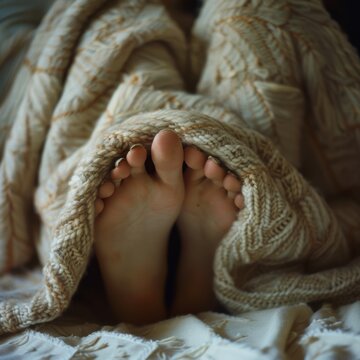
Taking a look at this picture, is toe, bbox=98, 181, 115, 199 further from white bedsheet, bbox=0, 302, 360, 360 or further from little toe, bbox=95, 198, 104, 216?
white bedsheet, bbox=0, 302, 360, 360

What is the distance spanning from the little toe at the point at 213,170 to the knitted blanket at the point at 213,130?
0.01m

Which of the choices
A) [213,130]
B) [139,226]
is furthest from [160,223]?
[213,130]

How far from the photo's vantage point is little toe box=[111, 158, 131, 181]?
1.92ft

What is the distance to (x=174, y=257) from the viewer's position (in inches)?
30.4

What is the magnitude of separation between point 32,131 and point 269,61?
1.30 ft

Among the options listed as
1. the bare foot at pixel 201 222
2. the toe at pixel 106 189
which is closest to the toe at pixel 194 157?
the bare foot at pixel 201 222

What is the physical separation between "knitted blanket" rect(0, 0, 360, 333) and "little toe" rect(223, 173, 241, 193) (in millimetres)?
11

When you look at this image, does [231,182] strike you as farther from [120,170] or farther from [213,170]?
[120,170]

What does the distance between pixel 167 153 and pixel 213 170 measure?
70mm

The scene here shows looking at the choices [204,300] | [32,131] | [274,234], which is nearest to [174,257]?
[204,300]

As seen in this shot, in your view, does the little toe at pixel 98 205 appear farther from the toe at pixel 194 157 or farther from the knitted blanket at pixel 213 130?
the toe at pixel 194 157

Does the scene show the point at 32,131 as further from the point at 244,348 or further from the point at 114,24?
the point at 244,348

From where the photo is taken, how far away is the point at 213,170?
599 mm

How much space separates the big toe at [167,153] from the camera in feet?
1.85
